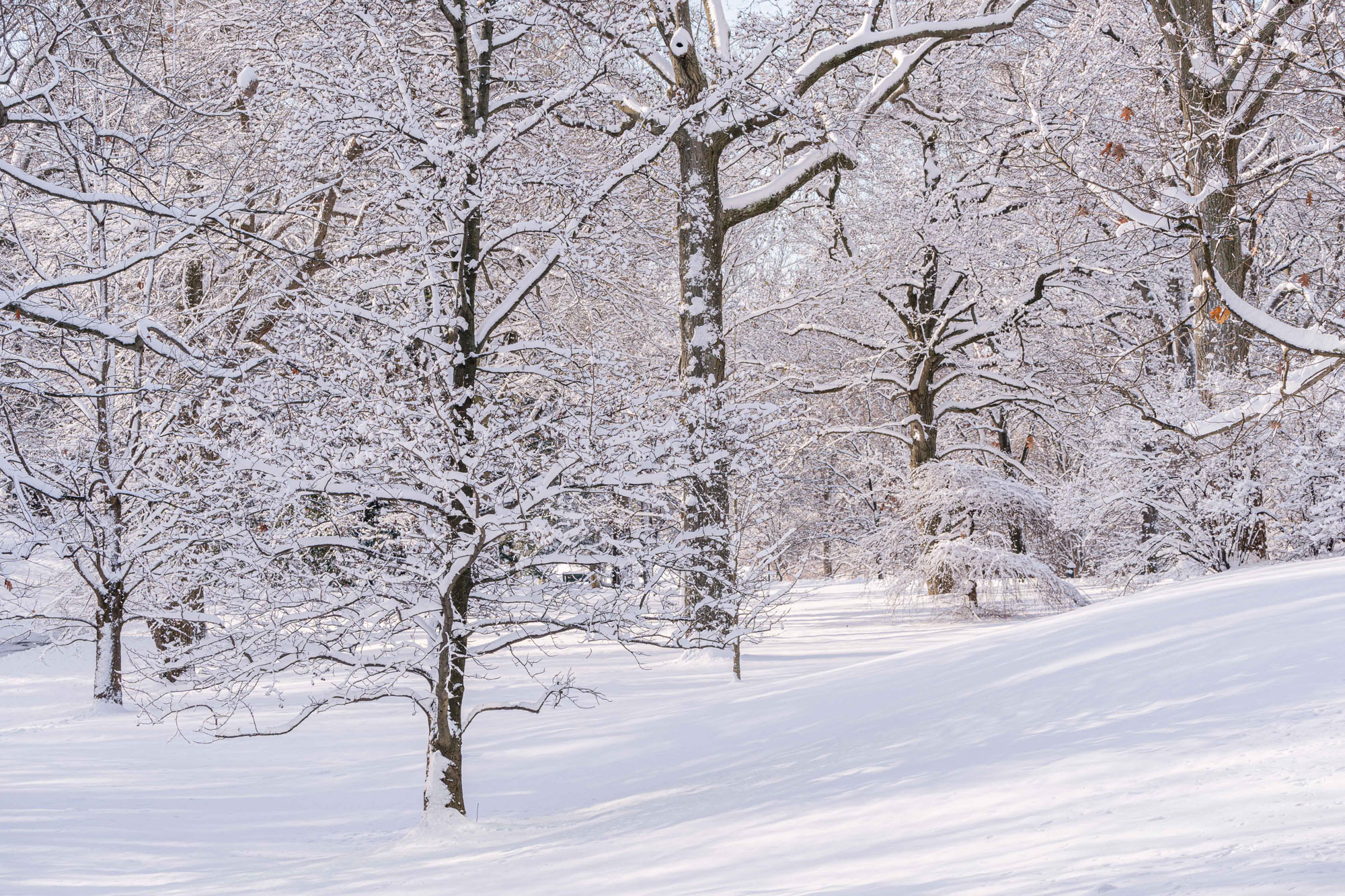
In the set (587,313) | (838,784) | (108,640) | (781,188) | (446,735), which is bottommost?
(838,784)

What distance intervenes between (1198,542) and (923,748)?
30.6 ft

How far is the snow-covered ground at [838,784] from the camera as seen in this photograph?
122 inches

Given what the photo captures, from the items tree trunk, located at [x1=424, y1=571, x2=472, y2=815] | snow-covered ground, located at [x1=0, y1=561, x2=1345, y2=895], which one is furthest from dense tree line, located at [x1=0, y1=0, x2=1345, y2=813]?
snow-covered ground, located at [x1=0, y1=561, x2=1345, y2=895]

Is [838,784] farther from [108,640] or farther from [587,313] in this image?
[108,640]

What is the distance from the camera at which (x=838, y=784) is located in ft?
15.4

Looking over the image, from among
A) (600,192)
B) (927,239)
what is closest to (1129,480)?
(927,239)

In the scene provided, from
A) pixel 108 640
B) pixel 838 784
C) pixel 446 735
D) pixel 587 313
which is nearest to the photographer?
pixel 838 784

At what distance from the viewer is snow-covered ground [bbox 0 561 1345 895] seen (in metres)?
3.09

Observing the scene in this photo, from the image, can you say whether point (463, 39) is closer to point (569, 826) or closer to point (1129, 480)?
point (569, 826)

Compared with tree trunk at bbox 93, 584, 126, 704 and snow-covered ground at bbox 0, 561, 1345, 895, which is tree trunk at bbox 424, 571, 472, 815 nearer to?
snow-covered ground at bbox 0, 561, 1345, 895

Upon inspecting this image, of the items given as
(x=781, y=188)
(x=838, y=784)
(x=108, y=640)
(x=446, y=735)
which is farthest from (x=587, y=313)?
(x=838, y=784)

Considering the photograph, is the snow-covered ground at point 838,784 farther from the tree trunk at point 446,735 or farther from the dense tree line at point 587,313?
the dense tree line at point 587,313

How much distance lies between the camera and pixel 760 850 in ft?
13.1

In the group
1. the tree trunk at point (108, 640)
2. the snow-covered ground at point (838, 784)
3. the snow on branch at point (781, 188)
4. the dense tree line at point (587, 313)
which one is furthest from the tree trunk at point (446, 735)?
the snow on branch at point (781, 188)
